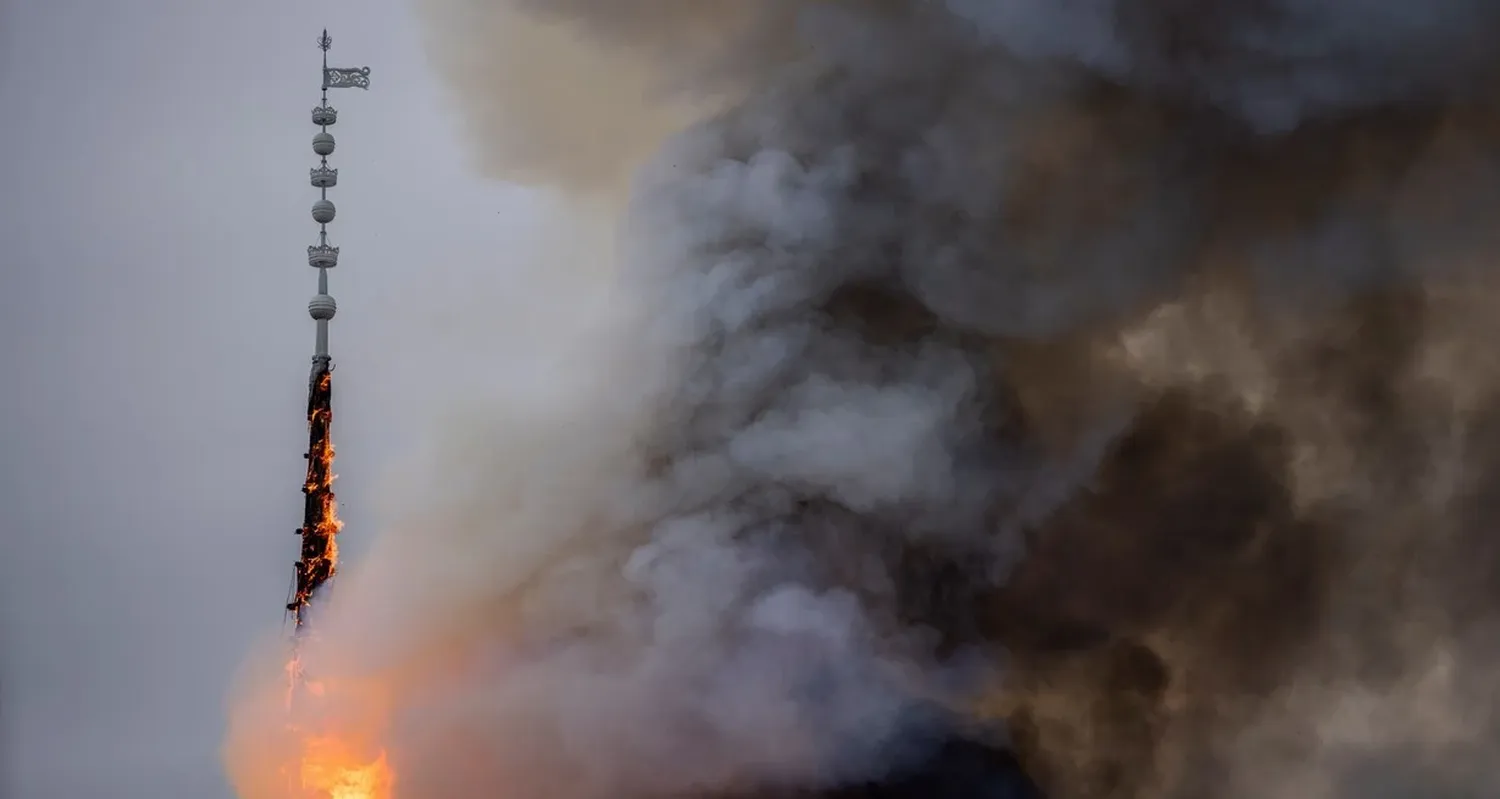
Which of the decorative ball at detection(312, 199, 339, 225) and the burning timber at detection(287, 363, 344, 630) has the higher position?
the decorative ball at detection(312, 199, 339, 225)

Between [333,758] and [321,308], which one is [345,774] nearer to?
[333,758]

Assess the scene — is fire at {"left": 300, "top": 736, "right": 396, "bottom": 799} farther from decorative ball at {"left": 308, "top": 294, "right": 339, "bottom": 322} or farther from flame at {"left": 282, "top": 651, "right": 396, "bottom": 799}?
decorative ball at {"left": 308, "top": 294, "right": 339, "bottom": 322}

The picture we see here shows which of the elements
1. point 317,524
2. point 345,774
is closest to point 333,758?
point 345,774

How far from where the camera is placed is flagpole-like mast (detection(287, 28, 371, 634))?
81.6 metres

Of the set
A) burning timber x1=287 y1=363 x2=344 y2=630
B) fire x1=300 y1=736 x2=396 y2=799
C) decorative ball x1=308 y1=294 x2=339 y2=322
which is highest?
decorative ball x1=308 y1=294 x2=339 y2=322

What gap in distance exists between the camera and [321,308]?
85.4m

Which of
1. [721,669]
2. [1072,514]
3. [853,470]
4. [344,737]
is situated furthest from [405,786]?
[1072,514]

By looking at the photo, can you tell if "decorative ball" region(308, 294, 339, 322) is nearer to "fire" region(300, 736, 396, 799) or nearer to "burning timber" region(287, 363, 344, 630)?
"burning timber" region(287, 363, 344, 630)

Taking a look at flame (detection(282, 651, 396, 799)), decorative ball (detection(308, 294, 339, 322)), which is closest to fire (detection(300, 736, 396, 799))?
flame (detection(282, 651, 396, 799))

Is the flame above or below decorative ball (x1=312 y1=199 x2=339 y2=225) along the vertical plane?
below

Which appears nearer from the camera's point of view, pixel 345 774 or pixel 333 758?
pixel 345 774

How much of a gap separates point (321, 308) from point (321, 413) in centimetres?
468

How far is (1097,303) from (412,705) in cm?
3102

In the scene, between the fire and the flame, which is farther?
the flame
